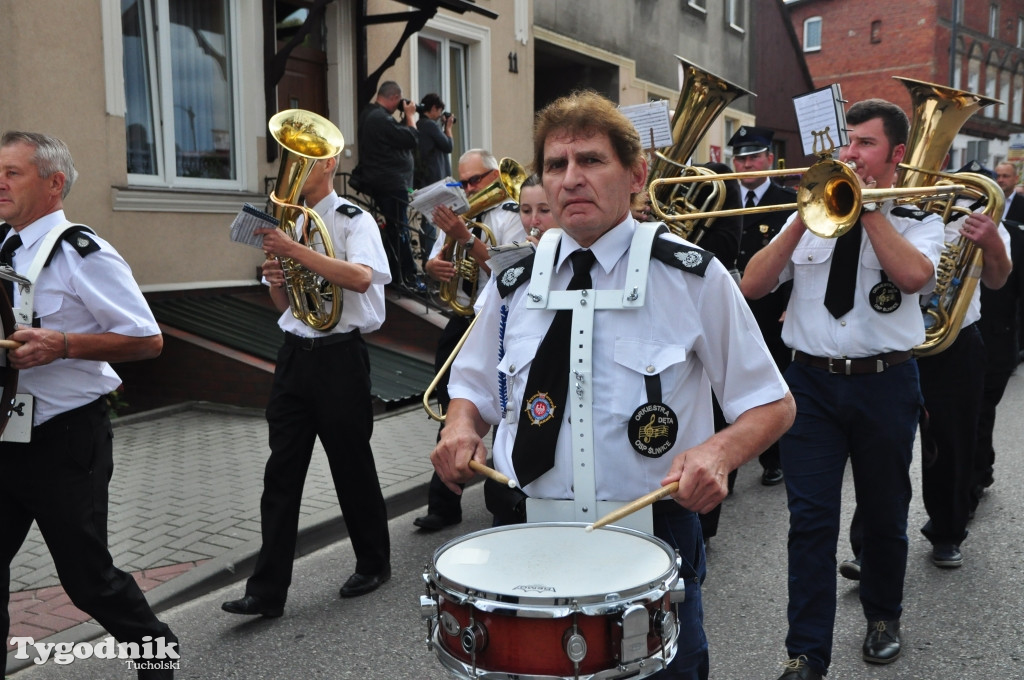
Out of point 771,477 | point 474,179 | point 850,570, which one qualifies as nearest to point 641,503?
point 850,570

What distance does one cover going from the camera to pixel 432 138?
36.4 ft

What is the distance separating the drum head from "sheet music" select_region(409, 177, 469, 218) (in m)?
3.28

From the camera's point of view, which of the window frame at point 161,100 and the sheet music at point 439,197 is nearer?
the sheet music at point 439,197

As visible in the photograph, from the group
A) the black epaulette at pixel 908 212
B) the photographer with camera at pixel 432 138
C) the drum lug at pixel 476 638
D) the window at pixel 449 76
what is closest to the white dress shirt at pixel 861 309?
the black epaulette at pixel 908 212

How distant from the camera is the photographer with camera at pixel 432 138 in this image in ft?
36.0

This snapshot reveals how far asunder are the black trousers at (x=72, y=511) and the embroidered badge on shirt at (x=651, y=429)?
1949 mm

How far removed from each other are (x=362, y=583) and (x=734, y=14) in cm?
1973

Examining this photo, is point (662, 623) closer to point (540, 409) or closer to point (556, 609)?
point (556, 609)

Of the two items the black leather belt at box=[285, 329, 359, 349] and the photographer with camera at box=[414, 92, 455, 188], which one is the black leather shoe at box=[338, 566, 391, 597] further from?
the photographer with camera at box=[414, 92, 455, 188]

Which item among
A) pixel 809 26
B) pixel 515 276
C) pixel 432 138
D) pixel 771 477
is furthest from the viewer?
pixel 809 26

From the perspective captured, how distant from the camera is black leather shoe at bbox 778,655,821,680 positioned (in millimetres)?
3404

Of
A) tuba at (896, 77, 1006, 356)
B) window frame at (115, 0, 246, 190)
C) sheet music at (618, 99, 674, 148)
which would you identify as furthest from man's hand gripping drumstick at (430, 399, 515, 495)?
→ window frame at (115, 0, 246, 190)

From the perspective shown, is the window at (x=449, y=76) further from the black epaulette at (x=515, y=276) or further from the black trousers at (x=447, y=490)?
the black epaulette at (x=515, y=276)

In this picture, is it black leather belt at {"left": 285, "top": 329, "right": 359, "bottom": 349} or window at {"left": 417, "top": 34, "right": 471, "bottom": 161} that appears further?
window at {"left": 417, "top": 34, "right": 471, "bottom": 161}
